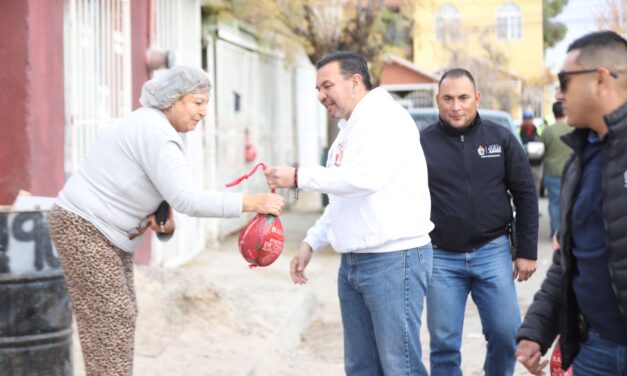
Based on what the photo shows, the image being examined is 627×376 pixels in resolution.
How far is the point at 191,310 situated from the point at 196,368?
1322mm

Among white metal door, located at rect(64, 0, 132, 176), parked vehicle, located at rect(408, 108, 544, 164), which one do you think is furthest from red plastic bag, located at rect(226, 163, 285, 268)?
parked vehicle, located at rect(408, 108, 544, 164)

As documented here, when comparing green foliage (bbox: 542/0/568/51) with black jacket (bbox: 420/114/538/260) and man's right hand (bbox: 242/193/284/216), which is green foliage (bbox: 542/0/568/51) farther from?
man's right hand (bbox: 242/193/284/216)

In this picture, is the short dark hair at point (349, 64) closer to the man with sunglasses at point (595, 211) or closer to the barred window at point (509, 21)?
the man with sunglasses at point (595, 211)

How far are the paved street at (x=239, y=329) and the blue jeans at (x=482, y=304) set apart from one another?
1.72 metres

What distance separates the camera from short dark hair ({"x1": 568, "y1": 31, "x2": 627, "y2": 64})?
3.40 meters

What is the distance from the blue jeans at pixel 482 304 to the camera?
5.91m

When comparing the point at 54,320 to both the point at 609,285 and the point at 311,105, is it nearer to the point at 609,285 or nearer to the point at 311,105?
the point at 609,285

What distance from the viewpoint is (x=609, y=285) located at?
11.3 ft

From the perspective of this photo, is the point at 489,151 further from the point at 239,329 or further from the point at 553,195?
the point at 553,195

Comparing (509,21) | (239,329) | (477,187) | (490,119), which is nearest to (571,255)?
(477,187)

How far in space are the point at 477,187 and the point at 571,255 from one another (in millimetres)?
2376

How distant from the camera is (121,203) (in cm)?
495

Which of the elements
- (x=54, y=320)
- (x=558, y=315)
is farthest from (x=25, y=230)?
(x=558, y=315)

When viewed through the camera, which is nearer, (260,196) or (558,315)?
(558,315)
